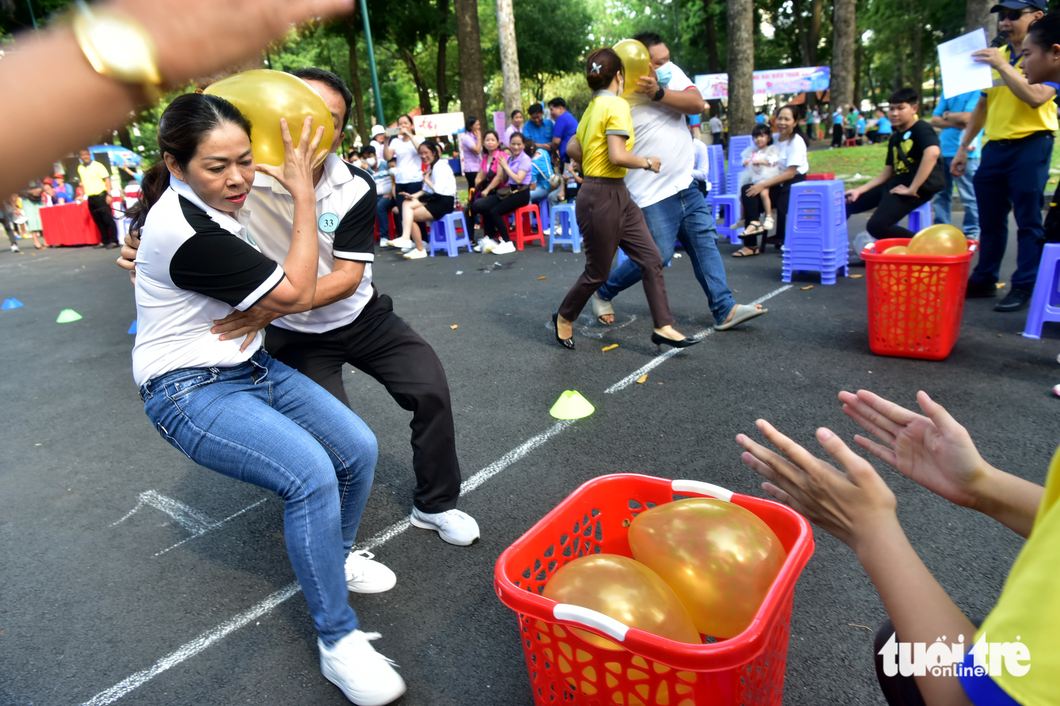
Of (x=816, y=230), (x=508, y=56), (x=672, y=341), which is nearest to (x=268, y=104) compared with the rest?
(x=672, y=341)

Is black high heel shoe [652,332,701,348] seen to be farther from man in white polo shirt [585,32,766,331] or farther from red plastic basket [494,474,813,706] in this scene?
red plastic basket [494,474,813,706]

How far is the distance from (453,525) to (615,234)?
2.81 metres

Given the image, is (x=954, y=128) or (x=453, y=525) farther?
(x=954, y=128)

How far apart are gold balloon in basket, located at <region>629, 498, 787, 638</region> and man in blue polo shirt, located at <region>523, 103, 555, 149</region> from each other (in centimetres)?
1205

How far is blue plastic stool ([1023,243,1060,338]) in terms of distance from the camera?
4660 mm

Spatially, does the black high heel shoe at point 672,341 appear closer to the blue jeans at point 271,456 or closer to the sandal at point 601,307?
the sandal at point 601,307

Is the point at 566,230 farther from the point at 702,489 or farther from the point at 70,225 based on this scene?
the point at 70,225

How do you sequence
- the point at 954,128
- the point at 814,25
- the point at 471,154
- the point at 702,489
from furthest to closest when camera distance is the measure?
1. the point at 814,25
2. the point at 471,154
3. the point at 954,128
4. the point at 702,489

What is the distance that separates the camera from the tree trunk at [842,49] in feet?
Result: 70.7

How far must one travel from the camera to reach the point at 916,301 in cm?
451

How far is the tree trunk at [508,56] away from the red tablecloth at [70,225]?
11.0m

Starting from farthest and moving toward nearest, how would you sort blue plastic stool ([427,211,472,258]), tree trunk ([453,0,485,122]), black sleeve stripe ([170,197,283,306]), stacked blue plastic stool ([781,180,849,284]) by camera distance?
tree trunk ([453,0,485,122])
blue plastic stool ([427,211,472,258])
stacked blue plastic stool ([781,180,849,284])
black sleeve stripe ([170,197,283,306])

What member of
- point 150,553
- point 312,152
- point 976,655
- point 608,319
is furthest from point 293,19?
point 608,319

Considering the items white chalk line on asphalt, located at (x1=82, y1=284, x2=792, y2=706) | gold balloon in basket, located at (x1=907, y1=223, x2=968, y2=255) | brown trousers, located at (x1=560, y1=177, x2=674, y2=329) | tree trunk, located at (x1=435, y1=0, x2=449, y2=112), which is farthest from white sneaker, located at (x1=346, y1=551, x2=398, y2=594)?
tree trunk, located at (x1=435, y1=0, x2=449, y2=112)
